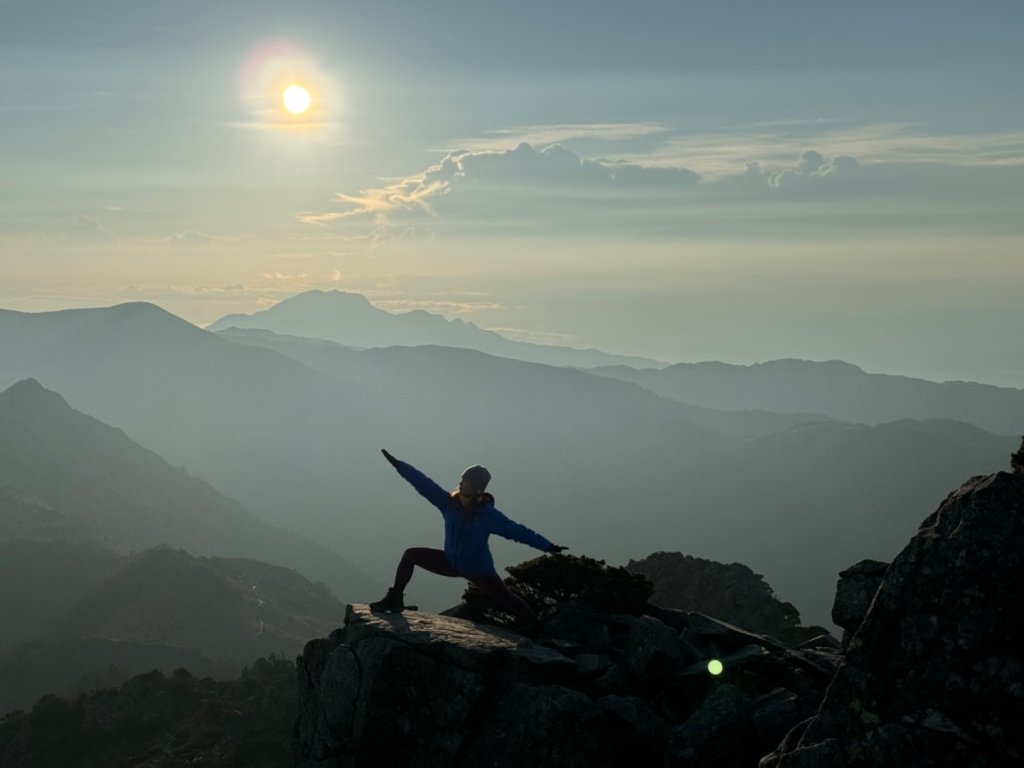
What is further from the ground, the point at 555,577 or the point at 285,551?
the point at 555,577

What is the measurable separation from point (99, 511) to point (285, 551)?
3444 centimetres

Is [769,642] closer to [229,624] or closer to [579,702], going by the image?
[579,702]

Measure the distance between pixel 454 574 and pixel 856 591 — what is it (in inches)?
275

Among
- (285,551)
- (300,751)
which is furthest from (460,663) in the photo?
(285,551)

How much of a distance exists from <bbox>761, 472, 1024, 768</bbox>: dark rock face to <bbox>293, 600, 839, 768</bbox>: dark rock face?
305 cm

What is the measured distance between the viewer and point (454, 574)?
17.3m

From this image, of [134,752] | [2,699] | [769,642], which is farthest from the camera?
[2,699]

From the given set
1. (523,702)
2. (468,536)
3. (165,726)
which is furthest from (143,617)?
(523,702)

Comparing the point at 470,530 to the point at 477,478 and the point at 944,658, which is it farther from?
the point at 944,658

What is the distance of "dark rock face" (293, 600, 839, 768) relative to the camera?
1406 cm

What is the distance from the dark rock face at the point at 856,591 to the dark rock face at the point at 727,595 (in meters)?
23.2

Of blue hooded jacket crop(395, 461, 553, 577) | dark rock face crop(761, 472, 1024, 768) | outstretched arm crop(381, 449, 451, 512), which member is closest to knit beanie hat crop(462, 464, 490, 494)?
blue hooded jacket crop(395, 461, 553, 577)

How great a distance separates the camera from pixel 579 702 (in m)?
14.4

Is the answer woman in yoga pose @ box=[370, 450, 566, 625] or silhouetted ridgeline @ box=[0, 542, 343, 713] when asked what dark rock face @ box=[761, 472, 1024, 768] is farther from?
silhouetted ridgeline @ box=[0, 542, 343, 713]
